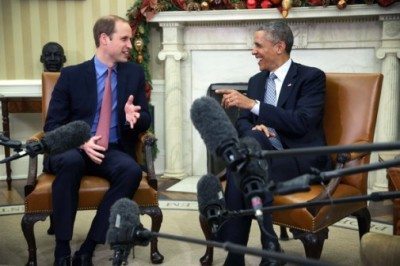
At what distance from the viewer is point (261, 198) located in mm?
815

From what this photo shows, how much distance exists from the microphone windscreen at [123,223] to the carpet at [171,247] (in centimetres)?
178

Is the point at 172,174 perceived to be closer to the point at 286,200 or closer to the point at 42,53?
the point at 42,53

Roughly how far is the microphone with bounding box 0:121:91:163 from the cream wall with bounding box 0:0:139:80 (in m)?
3.48

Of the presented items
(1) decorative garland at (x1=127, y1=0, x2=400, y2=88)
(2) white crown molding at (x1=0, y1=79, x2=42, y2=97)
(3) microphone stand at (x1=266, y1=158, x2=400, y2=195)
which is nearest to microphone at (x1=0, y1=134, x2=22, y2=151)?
(3) microphone stand at (x1=266, y1=158, x2=400, y2=195)

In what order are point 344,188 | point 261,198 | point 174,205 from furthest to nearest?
1. point 174,205
2. point 344,188
3. point 261,198

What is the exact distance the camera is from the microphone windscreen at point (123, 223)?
0.99 metres

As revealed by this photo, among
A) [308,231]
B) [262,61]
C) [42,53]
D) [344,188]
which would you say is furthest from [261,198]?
[42,53]

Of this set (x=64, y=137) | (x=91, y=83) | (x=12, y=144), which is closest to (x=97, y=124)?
(x=91, y=83)

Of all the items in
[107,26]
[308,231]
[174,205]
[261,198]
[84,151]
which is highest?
[107,26]

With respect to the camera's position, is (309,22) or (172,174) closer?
(309,22)

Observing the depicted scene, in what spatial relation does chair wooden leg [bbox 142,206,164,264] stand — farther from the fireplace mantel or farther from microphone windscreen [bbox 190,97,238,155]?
the fireplace mantel

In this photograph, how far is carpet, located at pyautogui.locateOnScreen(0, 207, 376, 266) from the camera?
2.80 meters

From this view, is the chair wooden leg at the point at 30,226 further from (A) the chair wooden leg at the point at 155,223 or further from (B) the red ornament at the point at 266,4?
(B) the red ornament at the point at 266,4

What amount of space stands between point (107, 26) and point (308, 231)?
154cm
